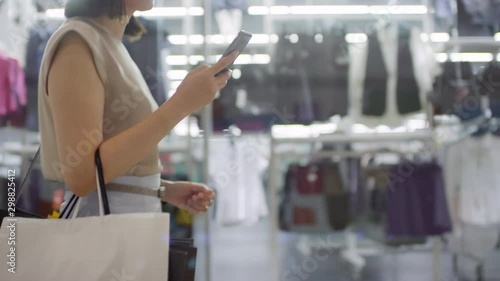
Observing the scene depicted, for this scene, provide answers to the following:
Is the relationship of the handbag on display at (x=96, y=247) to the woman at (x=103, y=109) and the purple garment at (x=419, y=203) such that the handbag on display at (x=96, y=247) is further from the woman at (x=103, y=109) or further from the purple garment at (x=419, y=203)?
the purple garment at (x=419, y=203)

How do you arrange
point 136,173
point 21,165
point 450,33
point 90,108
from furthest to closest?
point 450,33
point 21,165
point 136,173
point 90,108

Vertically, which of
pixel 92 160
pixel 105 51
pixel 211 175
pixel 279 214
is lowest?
pixel 279 214

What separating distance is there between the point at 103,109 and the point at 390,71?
8.38 ft

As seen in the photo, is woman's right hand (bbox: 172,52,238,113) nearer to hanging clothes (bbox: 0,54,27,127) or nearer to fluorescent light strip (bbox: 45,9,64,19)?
fluorescent light strip (bbox: 45,9,64,19)

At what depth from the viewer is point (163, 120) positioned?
0.80 metres

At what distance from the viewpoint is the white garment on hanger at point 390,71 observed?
121 inches

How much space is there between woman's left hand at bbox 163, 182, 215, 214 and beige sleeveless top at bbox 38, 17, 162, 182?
0.18m

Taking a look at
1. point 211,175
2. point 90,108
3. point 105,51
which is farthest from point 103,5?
point 211,175

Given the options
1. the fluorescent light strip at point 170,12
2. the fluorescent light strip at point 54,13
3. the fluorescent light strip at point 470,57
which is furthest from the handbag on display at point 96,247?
the fluorescent light strip at point 470,57

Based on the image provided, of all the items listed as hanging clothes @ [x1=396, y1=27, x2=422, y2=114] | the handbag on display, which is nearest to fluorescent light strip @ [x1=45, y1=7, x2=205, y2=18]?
hanging clothes @ [x1=396, y1=27, x2=422, y2=114]

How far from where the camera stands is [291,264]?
3.51 meters

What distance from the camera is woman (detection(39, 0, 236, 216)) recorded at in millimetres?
782

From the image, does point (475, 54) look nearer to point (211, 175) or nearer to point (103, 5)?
point (211, 175)

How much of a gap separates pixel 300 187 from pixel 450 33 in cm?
131
